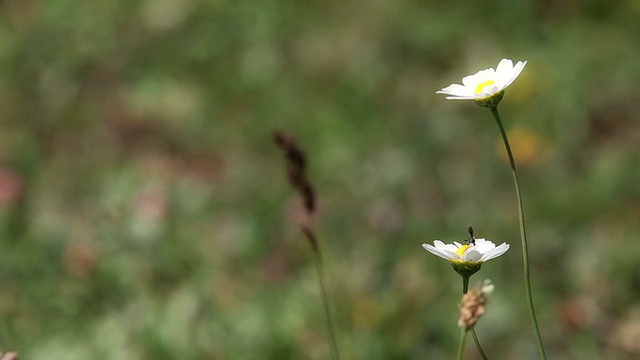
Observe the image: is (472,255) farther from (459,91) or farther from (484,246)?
(459,91)

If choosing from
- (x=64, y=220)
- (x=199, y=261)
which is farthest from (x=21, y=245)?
(x=199, y=261)

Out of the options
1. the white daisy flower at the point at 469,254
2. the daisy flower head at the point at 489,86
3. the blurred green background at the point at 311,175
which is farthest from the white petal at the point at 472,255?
the blurred green background at the point at 311,175

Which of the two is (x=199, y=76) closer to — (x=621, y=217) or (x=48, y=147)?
(x=48, y=147)

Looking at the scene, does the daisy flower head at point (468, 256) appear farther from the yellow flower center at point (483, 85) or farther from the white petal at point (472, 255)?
the yellow flower center at point (483, 85)

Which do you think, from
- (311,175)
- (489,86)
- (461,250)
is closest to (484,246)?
(461,250)

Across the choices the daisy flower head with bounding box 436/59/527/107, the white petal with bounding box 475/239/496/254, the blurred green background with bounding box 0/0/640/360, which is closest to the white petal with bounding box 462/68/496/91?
the daisy flower head with bounding box 436/59/527/107
